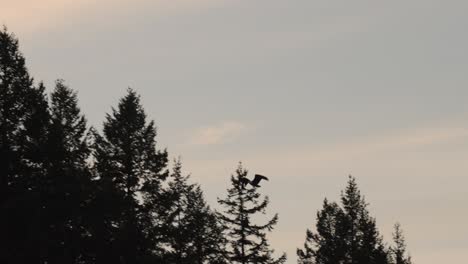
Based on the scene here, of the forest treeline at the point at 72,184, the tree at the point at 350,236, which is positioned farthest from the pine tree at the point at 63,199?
the tree at the point at 350,236

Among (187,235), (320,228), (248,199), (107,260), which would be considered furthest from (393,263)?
(107,260)

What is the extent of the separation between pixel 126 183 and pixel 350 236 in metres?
31.4

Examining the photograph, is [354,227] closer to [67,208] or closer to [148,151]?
[148,151]

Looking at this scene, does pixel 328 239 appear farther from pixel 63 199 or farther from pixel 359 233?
pixel 63 199

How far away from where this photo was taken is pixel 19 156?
3888 centimetres

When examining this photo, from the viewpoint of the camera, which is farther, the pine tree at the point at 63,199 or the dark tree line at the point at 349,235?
the dark tree line at the point at 349,235

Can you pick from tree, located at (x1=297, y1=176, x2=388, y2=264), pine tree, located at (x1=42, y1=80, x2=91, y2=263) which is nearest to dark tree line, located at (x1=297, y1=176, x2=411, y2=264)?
tree, located at (x1=297, y1=176, x2=388, y2=264)

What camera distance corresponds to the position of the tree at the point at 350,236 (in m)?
67.2

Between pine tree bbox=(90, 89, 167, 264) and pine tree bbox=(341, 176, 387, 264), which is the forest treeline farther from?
pine tree bbox=(341, 176, 387, 264)

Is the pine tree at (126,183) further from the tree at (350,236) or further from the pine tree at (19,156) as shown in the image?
the tree at (350,236)

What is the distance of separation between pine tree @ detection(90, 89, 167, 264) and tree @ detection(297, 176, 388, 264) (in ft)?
88.5

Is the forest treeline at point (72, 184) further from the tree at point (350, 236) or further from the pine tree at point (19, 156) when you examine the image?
the tree at point (350, 236)

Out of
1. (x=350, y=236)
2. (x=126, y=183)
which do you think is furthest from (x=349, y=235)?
(x=126, y=183)

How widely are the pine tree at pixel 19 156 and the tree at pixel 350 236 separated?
3290 centimetres
